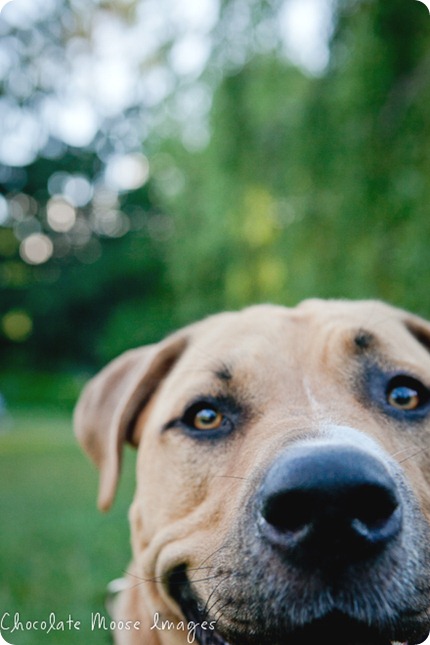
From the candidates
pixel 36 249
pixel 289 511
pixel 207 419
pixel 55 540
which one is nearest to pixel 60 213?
pixel 36 249

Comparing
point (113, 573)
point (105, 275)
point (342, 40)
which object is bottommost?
point (105, 275)

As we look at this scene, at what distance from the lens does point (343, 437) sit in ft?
7.59

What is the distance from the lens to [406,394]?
10.2ft

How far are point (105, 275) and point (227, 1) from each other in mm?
14792

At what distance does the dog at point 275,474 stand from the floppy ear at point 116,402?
11 millimetres

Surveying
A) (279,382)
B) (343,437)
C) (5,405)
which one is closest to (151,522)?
(279,382)

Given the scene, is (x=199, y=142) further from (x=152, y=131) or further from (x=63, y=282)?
(x=63, y=282)

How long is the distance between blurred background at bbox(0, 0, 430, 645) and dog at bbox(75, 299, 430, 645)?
1.66 metres

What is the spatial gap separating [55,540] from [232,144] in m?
5.31

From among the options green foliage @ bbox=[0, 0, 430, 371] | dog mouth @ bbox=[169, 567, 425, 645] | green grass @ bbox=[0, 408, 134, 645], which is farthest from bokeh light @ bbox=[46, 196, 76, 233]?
dog mouth @ bbox=[169, 567, 425, 645]

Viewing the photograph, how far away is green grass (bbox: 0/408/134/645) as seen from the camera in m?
4.45

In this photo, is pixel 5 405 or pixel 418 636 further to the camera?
pixel 5 405

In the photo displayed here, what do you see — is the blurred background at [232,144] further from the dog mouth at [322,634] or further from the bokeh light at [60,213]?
the bokeh light at [60,213]

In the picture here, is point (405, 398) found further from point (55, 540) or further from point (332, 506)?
point (55, 540)
